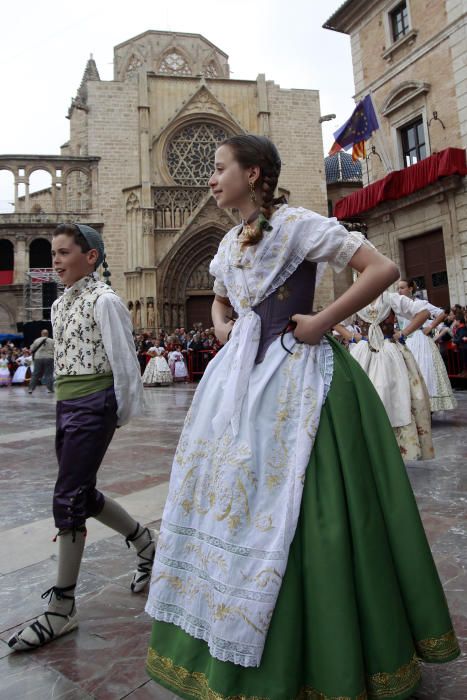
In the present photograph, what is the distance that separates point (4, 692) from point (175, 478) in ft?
2.98

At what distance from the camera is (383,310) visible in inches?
191

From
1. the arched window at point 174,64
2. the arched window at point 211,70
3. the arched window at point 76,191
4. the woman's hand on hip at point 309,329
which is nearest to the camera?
the woman's hand on hip at point 309,329

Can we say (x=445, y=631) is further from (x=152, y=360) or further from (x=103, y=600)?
(x=152, y=360)

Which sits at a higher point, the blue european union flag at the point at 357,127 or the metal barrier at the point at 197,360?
the blue european union flag at the point at 357,127

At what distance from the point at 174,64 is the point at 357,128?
72.0 feet

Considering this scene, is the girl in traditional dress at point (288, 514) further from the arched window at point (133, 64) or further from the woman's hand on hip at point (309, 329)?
the arched window at point (133, 64)

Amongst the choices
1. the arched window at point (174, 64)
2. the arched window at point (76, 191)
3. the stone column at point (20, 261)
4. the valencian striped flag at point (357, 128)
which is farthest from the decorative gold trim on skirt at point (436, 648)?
the arched window at point (174, 64)

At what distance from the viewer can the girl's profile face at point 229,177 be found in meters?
1.69

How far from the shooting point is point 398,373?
456 centimetres

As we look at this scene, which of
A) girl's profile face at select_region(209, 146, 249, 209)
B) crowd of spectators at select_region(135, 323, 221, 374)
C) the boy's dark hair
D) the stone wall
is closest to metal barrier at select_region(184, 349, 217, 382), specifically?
crowd of spectators at select_region(135, 323, 221, 374)

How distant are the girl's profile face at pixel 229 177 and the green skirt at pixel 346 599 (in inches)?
28.5

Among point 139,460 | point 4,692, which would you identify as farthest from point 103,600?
point 139,460

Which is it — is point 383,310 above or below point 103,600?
above

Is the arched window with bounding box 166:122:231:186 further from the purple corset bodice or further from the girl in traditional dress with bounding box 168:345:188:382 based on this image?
the purple corset bodice
